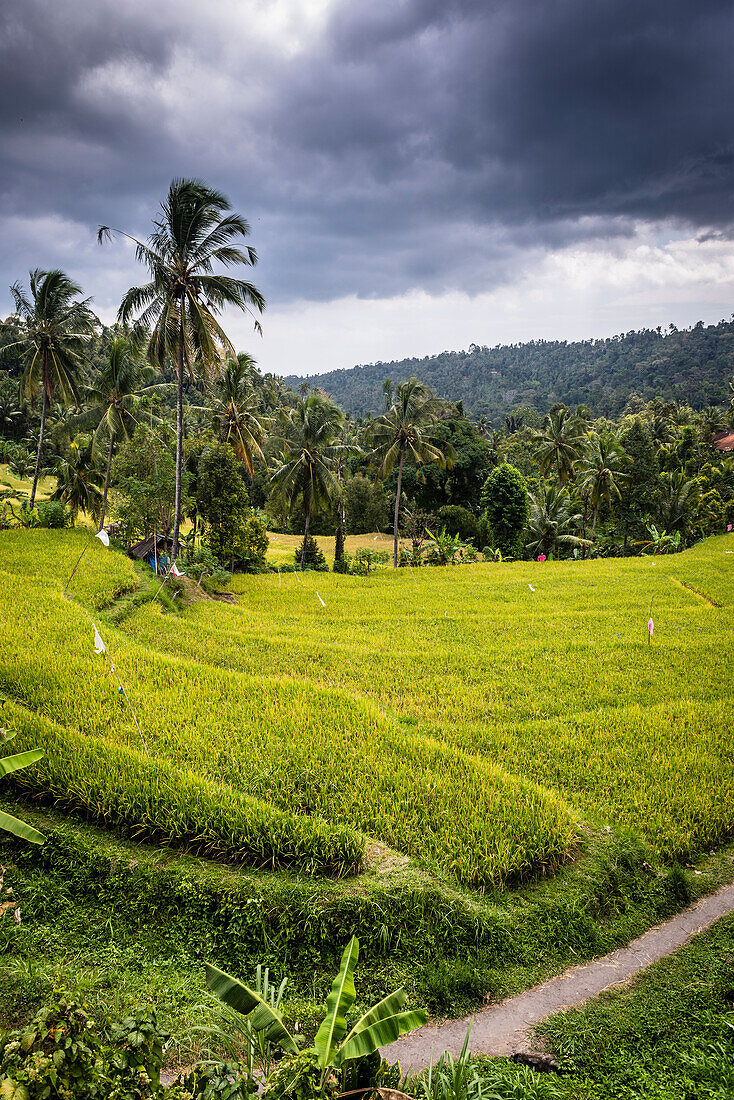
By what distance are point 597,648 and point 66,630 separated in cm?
1032

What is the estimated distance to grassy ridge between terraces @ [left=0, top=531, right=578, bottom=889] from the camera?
488 cm

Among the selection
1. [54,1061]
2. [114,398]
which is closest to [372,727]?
[54,1061]

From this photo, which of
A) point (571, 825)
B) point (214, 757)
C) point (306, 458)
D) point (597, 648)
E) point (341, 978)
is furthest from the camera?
point (306, 458)

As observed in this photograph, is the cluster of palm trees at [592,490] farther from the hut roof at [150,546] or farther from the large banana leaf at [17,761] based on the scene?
the large banana leaf at [17,761]

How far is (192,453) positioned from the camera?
2314 cm

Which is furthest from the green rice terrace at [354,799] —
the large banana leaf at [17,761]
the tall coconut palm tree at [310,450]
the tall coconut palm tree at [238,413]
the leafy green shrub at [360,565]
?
the tall coconut palm tree at [238,413]

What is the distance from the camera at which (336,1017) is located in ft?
9.21

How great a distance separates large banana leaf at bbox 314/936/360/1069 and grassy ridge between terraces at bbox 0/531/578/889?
5.19 feet

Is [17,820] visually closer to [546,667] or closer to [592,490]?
[546,667]

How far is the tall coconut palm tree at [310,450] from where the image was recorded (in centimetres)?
2214

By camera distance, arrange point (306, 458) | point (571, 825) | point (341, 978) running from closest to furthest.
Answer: point (341, 978)
point (571, 825)
point (306, 458)

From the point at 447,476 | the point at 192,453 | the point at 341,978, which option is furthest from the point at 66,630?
the point at 447,476

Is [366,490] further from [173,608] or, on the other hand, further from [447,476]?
[173,608]

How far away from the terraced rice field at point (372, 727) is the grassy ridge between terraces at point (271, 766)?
3 cm
